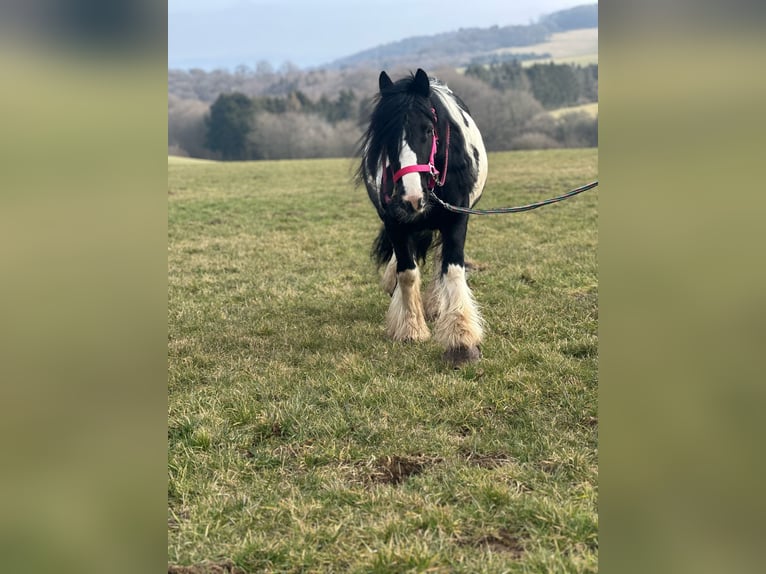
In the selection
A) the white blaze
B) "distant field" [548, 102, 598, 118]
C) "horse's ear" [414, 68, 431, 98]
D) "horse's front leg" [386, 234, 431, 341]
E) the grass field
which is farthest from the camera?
"distant field" [548, 102, 598, 118]

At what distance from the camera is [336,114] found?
60.6m

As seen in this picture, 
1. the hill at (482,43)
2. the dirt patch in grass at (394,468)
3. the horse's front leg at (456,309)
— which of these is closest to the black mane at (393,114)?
the horse's front leg at (456,309)

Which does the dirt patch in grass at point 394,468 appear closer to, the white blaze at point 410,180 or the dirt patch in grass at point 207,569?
the dirt patch in grass at point 207,569

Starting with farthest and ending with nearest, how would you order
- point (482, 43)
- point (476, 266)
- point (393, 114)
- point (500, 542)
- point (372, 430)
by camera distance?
point (482, 43) → point (476, 266) → point (393, 114) → point (372, 430) → point (500, 542)

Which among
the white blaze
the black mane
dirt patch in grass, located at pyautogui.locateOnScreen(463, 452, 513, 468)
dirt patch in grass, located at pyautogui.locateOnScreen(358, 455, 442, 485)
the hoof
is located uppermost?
the black mane

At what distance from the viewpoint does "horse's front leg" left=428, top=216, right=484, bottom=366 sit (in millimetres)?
4746

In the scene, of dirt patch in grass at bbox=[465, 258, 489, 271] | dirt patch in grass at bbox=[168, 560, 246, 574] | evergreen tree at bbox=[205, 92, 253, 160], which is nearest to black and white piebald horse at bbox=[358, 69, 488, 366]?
dirt patch in grass at bbox=[465, 258, 489, 271]

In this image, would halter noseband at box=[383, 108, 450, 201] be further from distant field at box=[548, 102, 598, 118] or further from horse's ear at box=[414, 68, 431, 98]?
distant field at box=[548, 102, 598, 118]

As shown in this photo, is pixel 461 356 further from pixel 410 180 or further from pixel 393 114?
pixel 393 114

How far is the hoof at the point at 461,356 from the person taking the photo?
15.4ft

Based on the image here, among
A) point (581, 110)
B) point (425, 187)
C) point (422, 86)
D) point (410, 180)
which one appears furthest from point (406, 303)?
point (581, 110)

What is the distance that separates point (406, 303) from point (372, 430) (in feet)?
6.34

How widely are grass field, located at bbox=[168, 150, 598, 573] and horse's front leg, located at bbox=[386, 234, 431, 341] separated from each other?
0.60 ft
